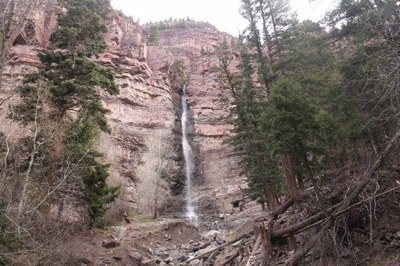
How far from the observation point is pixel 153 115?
4544cm

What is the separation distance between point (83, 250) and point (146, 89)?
36016mm

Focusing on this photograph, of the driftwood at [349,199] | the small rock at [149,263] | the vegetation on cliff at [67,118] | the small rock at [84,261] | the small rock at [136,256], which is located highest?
the vegetation on cliff at [67,118]

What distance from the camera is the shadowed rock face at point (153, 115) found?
1425 inches

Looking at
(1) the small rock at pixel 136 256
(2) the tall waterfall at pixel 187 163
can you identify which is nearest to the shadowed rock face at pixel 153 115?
(2) the tall waterfall at pixel 187 163

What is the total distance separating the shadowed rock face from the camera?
119 ft

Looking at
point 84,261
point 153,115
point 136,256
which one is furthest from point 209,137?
point 84,261

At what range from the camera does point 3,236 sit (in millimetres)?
8164

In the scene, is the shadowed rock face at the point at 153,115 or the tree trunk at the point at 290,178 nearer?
the tree trunk at the point at 290,178

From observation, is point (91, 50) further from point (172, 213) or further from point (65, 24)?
point (172, 213)

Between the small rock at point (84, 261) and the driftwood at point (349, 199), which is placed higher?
the driftwood at point (349, 199)

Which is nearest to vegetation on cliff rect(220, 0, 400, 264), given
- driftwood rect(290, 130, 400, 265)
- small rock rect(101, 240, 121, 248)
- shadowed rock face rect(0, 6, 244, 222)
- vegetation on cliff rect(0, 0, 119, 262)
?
driftwood rect(290, 130, 400, 265)

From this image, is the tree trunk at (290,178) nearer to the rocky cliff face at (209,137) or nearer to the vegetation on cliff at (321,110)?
the vegetation on cliff at (321,110)

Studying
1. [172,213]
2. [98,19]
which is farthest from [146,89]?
[98,19]

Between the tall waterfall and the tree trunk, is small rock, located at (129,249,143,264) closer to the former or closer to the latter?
the tree trunk
